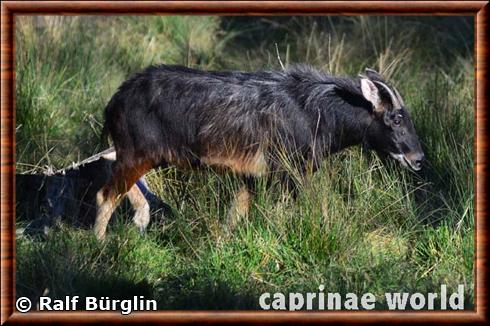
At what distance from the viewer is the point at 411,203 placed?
874 cm

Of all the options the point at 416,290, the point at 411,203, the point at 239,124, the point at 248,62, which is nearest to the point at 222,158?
the point at 239,124

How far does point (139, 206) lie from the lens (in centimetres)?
934

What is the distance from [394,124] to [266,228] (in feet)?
5.89

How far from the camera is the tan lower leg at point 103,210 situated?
888 centimetres

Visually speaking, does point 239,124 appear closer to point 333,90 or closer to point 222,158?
point 222,158

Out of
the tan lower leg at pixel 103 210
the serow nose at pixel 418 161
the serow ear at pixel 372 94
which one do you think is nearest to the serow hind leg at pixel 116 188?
the tan lower leg at pixel 103 210

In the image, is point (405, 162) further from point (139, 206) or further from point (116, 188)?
point (116, 188)

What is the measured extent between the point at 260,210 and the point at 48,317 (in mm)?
2004

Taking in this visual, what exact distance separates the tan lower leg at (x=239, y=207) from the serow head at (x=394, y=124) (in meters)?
1.44

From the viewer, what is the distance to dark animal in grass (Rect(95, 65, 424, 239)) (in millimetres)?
8992

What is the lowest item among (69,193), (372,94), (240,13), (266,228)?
(266,228)

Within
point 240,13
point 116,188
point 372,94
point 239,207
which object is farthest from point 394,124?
point 116,188

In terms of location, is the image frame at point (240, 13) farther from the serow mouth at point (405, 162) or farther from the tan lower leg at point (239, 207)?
the serow mouth at point (405, 162)

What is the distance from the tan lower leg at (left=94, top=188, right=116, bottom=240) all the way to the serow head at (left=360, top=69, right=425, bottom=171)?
8.11 feet
